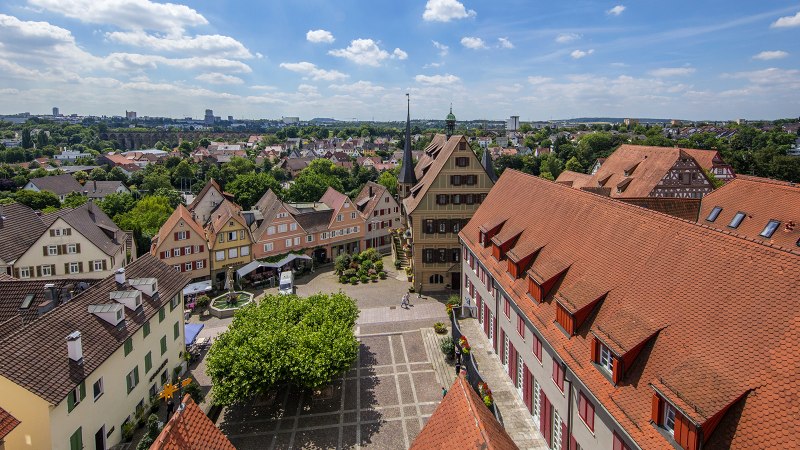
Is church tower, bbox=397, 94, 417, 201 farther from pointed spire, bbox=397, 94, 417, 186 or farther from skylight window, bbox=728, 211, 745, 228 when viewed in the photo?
skylight window, bbox=728, 211, 745, 228

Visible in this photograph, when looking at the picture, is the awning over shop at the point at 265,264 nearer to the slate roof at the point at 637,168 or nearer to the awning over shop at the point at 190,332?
the awning over shop at the point at 190,332

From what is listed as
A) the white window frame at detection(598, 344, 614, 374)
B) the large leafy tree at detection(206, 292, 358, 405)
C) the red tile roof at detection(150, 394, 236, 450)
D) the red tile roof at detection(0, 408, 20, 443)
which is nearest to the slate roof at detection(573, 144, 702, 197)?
the large leafy tree at detection(206, 292, 358, 405)

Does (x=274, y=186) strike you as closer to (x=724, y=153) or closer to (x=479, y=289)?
(x=479, y=289)

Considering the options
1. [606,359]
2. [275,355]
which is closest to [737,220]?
[606,359]

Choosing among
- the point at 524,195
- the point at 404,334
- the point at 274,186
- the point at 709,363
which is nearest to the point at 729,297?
the point at 709,363

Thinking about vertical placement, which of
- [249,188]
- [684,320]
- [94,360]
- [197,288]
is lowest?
[197,288]

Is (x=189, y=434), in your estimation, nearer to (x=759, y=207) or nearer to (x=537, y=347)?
(x=537, y=347)
